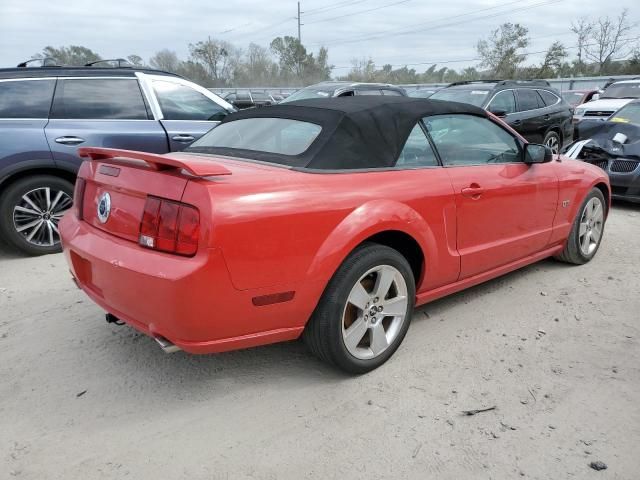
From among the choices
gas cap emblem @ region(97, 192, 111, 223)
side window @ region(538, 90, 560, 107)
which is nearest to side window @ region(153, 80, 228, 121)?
gas cap emblem @ region(97, 192, 111, 223)

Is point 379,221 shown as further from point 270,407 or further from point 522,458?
point 522,458

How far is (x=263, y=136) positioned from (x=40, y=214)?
2.93m

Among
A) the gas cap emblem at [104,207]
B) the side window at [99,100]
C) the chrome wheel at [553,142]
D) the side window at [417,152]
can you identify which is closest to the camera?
the gas cap emblem at [104,207]

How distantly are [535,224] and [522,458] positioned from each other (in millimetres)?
2129

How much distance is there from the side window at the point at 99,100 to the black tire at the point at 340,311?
3.71 metres

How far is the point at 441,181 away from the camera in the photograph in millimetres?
3102

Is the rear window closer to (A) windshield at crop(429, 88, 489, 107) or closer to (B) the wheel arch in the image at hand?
(B) the wheel arch

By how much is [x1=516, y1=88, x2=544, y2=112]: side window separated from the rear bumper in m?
8.71

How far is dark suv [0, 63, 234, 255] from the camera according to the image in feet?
15.6

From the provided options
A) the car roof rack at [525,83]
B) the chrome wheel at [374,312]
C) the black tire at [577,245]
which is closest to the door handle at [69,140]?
the chrome wheel at [374,312]

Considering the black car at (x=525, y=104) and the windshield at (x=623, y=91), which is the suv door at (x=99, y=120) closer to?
the black car at (x=525, y=104)

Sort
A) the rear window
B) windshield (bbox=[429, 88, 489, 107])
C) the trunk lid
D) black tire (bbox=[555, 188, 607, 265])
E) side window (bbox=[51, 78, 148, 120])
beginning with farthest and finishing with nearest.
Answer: windshield (bbox=[429, 88, 489, 107]) → side window (bbox=[51, 78, 148, 120]) → black tire (bbox=[555, 188, 607, 265]) → the rear window → the trunk lid

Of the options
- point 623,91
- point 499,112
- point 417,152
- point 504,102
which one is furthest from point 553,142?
point 417,152

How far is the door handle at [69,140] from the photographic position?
4.89 meters
